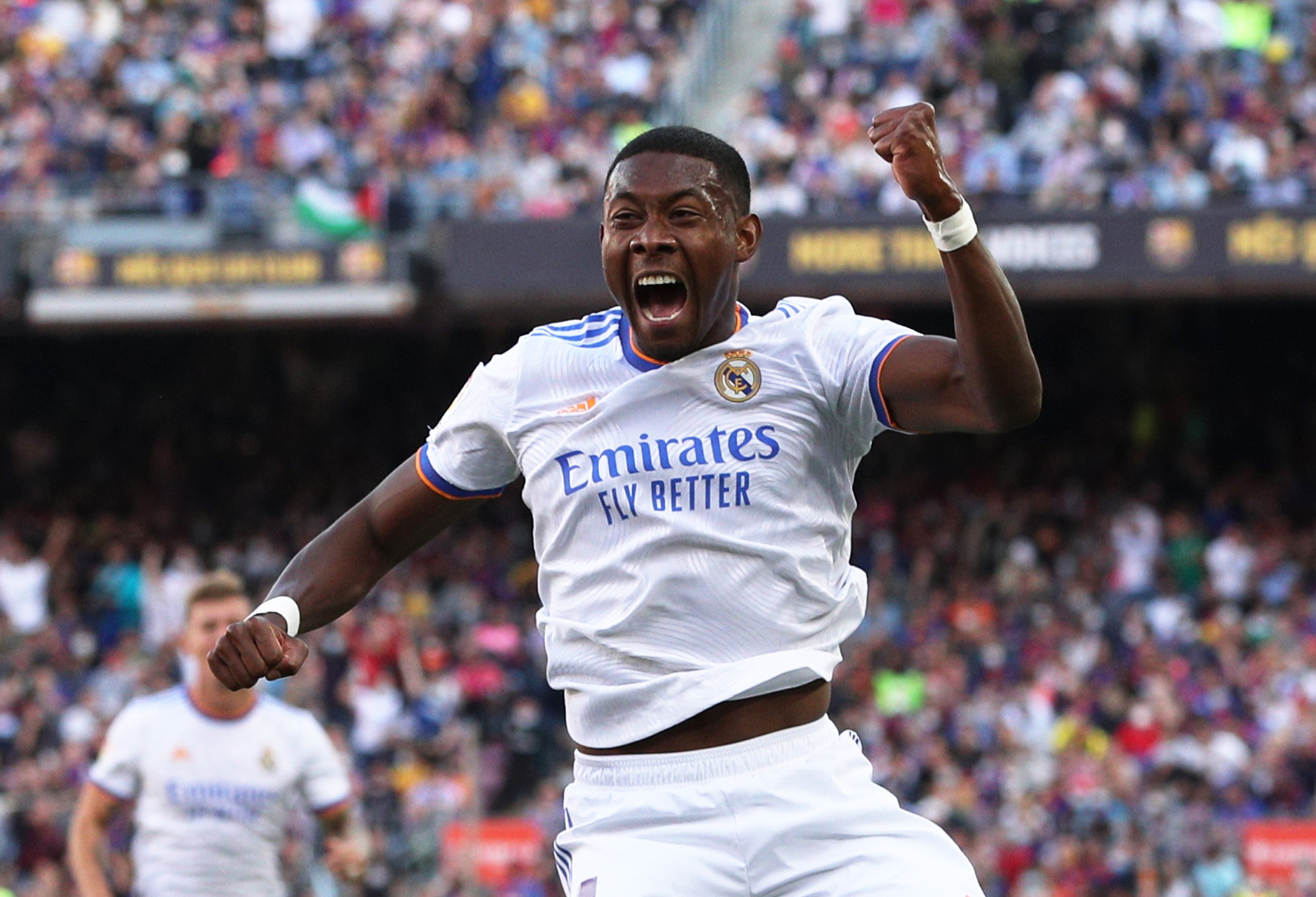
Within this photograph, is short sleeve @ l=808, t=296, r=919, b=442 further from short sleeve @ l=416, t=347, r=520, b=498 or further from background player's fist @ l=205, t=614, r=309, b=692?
background player's fist @ l=205, t=614, r=309, b=692

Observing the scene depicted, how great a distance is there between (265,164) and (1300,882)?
11402 millimetres

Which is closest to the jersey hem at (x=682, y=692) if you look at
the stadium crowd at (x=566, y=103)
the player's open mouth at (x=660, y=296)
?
the player's open mouth at (x=660, y=296)

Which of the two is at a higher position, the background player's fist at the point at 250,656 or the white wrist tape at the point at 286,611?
the white wrist tape at the point at 286,611

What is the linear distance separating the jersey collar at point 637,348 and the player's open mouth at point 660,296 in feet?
0.46

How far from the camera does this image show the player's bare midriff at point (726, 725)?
401 cm

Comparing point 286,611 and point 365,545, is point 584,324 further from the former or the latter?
point 286,611

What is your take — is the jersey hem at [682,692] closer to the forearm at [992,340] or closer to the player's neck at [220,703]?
the forearm at [992,340]

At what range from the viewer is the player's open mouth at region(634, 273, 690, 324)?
404 cm

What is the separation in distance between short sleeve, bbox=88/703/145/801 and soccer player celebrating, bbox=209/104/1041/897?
3.30m

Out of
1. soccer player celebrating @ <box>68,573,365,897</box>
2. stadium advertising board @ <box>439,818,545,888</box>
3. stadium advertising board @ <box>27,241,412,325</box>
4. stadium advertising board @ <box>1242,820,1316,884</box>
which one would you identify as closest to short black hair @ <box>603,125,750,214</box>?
soccer player celebrating @ <box>68,573,365,897</box>

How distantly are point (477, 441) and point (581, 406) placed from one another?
1.01ft

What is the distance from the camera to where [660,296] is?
4102mm

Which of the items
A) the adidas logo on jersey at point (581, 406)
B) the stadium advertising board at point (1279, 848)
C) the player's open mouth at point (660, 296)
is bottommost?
the stadium advertising board at point (1279, 848)

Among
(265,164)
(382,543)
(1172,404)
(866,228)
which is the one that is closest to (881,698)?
(866,228)
